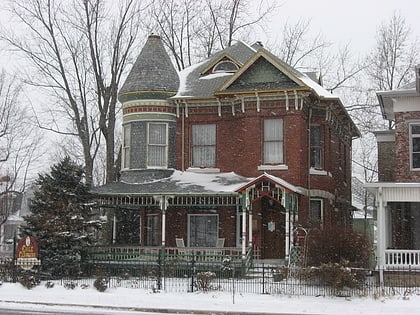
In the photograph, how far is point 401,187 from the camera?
2395cm

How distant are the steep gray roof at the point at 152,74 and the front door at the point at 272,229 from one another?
695 cm

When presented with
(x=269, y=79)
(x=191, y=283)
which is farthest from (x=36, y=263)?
(x=269, y=79)

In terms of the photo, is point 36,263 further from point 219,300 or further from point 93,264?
point 219,300

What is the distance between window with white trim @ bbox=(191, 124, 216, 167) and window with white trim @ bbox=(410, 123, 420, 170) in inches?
344

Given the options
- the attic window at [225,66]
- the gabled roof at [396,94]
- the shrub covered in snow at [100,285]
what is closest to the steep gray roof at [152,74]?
the attic window at [225,66]

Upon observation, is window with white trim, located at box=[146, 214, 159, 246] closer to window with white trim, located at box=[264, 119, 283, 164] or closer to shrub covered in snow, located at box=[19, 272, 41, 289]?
window with white trim, located at box=[264, 119, 283, 164]

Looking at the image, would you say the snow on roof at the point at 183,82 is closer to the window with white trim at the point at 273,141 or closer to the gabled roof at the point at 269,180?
the window with white trim at the point at 273,141

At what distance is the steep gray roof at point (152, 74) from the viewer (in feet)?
98.5

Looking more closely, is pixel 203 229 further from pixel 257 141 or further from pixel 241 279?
pixel 241 279

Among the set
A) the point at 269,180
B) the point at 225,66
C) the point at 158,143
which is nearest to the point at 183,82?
the point at 225,66

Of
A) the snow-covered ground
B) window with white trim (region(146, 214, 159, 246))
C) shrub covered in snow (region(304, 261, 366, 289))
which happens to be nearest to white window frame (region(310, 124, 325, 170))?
window with white trim (region(146, 214, 159, 246))

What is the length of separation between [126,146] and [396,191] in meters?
12.8

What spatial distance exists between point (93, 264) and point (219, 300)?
325 inches

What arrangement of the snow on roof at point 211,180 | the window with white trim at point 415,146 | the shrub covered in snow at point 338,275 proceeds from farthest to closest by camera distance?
the snow on roof at point 211,180
the window with white trim at point 415,146
the shrub covered in snow at point 338,275
